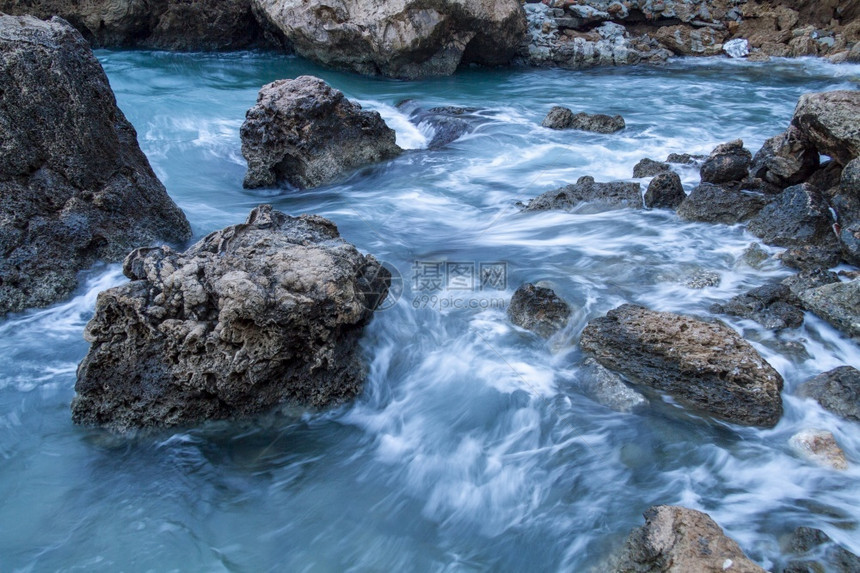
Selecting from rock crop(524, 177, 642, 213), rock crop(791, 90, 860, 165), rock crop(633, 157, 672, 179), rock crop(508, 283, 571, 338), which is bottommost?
rock crop(508, 283, 571, 338)

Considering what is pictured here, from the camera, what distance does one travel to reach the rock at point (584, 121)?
9477 mm

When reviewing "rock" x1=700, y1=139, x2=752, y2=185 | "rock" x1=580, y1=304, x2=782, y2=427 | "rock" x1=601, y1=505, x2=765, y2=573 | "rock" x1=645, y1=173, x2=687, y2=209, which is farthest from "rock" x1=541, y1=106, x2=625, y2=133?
"rock" x1=601, y1=505, x2=765, y2=573

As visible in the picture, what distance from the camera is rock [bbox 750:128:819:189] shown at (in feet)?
20.1

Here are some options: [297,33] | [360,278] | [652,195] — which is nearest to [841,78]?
[652,195]

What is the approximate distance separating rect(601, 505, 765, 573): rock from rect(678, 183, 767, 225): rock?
4026 millimetres

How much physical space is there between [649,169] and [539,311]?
12.4 ft

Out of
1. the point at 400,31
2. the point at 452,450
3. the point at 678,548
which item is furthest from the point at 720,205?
the point at 400,31

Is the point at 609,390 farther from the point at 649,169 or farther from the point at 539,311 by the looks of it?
the point at 649,169

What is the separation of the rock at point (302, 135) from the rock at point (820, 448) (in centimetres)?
594

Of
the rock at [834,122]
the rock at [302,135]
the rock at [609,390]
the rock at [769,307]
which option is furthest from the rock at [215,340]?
the rock at [834,122]

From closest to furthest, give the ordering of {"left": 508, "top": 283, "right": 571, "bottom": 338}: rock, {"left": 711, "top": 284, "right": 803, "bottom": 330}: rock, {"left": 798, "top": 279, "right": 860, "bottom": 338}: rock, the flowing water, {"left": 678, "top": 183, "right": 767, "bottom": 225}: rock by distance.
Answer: the flowing water
{"left": 798, "top": 279, "right": 860, "bottom": 338}: rock
{"left": 711, "top": 284, "right": 803, "bottom": 330}: rock
{"left": 508, "top": 283, "right": 571, "bottom": 338}: rock
{"left": 678, "top": 183, "right": 767, "bottom": 225}: rock

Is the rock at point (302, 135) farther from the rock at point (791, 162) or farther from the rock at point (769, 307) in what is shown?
the rock at point (769, 307)

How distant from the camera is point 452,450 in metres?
3.77

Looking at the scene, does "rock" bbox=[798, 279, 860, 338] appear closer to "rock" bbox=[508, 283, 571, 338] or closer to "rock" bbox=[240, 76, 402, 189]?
"rock" bbox=[508, 283, 571, 338]
